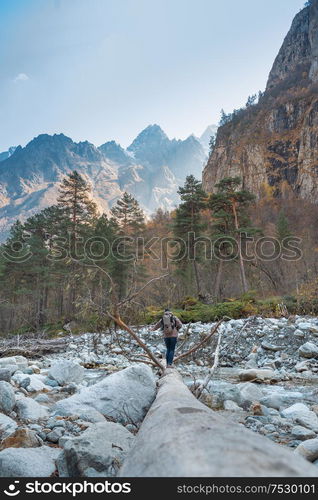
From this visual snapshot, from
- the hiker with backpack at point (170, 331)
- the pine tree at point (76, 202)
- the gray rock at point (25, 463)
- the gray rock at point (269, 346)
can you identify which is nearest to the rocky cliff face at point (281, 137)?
the pine tree at point (76, 202)

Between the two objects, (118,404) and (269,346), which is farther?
(269,346)

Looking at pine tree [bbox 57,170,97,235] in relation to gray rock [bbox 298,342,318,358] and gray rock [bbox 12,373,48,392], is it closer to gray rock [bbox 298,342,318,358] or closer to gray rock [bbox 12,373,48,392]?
gray rock [bbox 298,342,318,358]

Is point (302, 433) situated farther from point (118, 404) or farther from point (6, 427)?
point (6, 427)

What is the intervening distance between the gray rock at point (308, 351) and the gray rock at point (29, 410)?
7.09 metres

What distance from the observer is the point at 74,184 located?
29.1 metres

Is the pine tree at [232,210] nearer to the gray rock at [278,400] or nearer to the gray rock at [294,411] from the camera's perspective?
the gray rock at [278,400]

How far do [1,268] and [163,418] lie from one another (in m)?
30.6

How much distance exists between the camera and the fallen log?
1.00m

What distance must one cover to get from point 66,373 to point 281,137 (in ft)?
238

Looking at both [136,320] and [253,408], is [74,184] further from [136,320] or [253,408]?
[253,408]

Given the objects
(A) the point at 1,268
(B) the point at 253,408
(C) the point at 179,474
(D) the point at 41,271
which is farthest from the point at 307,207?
(C) the point at 179,474

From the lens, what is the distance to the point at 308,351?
8.45 metres

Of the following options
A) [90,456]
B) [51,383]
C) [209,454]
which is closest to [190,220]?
[51,383]

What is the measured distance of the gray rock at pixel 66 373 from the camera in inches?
244
